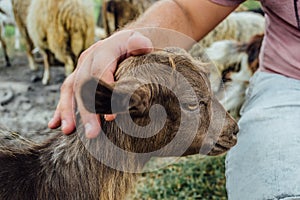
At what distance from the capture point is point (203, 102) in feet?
7.64

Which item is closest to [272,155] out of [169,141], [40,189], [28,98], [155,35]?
→ [169,141]

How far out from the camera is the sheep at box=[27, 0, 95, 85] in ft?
25.5

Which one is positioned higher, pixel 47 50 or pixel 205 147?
pixel 205 147

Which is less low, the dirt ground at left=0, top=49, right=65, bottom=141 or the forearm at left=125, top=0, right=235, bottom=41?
the forearm at left=125, top=0, right=235, bottom=41

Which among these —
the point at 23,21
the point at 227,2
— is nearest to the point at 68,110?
the point at 227,2

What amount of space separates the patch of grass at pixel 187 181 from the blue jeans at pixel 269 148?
2.01 metres

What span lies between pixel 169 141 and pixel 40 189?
1.91 feet

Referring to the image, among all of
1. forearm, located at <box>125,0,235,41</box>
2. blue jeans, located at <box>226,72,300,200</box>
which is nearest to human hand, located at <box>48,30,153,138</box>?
forearm, located at <box>125,0,235,41</box>

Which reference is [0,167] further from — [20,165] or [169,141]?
[169,141]

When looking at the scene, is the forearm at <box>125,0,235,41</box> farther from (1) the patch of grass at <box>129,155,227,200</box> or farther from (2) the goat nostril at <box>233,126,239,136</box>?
(1) the patch of grass at <box>129,155,227,200</box>

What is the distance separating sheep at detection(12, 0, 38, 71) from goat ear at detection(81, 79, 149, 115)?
728 cm

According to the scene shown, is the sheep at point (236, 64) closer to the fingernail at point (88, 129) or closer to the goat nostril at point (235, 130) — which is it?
the goat nostril at point (235, 130)

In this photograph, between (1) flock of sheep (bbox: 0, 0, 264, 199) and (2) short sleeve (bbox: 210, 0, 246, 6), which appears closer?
(1) flock of sheep (bbox: 0, 0, 264, 199)

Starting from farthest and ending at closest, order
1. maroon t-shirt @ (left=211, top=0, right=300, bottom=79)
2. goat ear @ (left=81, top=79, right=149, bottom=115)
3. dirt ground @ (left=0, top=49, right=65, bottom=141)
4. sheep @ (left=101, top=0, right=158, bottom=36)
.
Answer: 1. sheep @ (left=101, top=0, right=158, bottom=36)
2. dirt ground @ (left=0, top=49, right=65, bottom=141)
3. maroon t-shirt @ (left=211, top=0, right=300, bottom=79)
4. goat ear @ (left=81, top=79, right=149, bottom=115)
